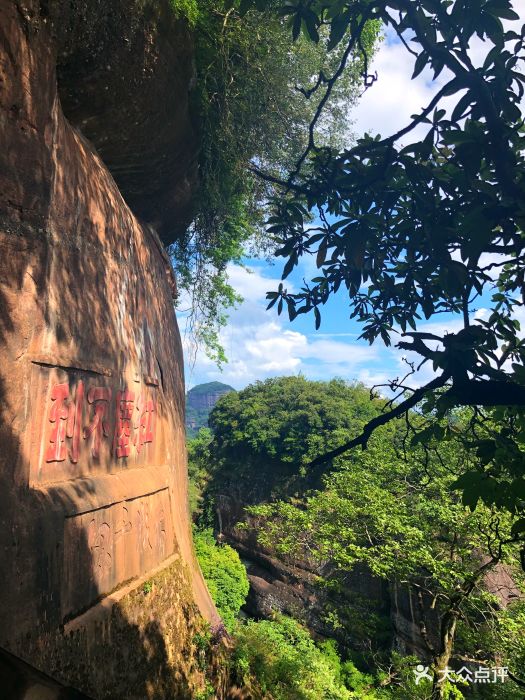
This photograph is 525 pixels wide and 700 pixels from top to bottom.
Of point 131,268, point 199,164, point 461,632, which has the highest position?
point 199,164

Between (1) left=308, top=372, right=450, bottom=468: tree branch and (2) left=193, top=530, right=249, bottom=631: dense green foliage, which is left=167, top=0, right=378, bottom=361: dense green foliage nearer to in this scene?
(1) left=308, top=372, right=450, bottom=468: tree branch

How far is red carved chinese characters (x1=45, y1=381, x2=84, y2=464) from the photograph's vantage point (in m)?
3.22

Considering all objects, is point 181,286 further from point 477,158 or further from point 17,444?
point 477,158

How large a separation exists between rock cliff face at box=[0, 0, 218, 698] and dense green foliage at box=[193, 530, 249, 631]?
29.2ft

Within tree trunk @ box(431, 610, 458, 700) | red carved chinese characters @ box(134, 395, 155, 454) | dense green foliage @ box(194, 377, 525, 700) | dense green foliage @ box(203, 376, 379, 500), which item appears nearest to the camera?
red carved chinese characters @ box(134, 395, 155, 454)

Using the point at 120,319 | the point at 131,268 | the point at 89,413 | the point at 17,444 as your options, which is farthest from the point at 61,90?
the point at 17,444

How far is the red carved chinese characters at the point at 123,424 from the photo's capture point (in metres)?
4.18

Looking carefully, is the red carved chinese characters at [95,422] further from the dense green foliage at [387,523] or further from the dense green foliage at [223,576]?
the dense green foliage at [223,576]

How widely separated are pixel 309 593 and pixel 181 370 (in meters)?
13.0

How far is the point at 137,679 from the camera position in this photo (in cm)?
377

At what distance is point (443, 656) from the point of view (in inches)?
309

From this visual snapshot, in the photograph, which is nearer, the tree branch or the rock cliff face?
the tree branch

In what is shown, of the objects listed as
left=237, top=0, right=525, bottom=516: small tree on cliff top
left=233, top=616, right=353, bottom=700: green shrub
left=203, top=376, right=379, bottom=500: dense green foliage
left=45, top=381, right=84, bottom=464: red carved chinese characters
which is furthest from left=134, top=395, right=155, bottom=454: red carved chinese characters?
left=203, top=376, right=379, bottom=500: dense green foliage

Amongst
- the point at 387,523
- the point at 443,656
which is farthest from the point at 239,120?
the point at 443,656
